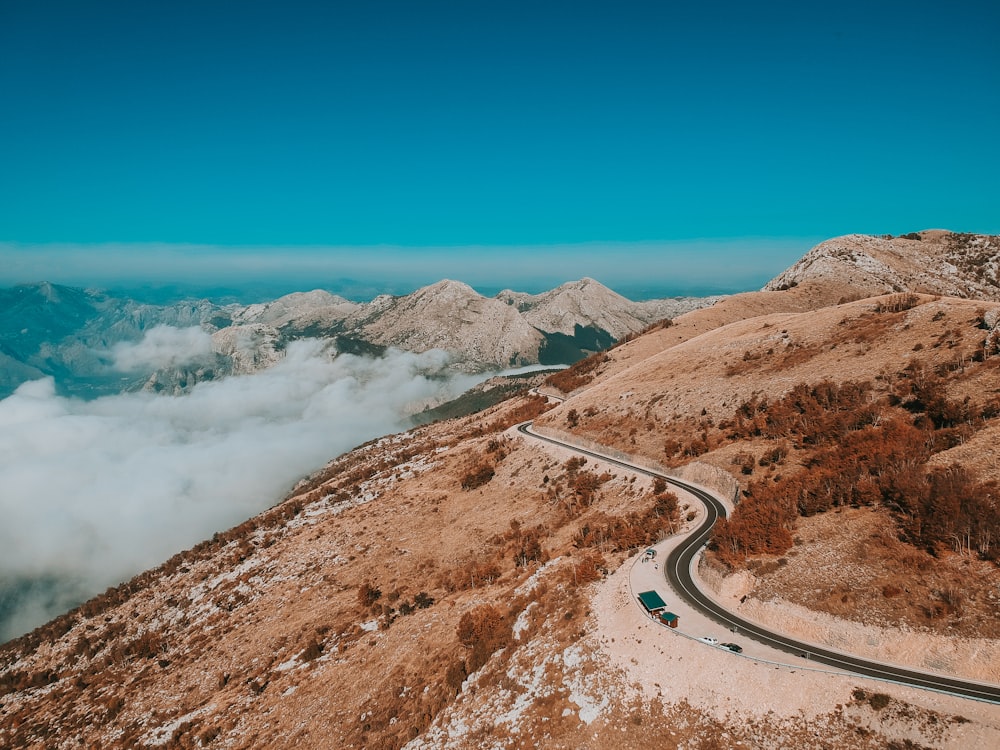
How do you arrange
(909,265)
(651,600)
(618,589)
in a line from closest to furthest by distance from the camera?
(651,600)
(618,589)
(909,265)

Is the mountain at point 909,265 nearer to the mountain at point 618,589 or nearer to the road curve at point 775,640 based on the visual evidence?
the mountain at point 618,589

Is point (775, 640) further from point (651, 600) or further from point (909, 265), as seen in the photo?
point (909, 265)

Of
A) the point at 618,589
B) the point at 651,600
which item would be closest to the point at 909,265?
the point at 618,589

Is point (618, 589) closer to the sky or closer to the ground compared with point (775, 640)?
closer to the ground

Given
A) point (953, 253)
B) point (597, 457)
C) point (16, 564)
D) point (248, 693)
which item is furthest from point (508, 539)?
point (16, 564)

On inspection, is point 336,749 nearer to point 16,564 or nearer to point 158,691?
point 158,691
